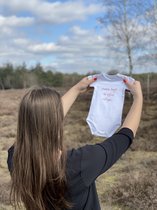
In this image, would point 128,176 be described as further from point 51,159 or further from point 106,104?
point 51,159

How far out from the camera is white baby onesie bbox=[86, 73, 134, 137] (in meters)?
2.44

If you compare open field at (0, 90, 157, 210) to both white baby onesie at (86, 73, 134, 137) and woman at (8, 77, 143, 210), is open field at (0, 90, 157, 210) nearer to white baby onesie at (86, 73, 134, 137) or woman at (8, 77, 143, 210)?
white baby onesie at (86, 73, 134, 137)

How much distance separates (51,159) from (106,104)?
787 mm

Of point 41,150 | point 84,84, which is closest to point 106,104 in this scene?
point 84,84

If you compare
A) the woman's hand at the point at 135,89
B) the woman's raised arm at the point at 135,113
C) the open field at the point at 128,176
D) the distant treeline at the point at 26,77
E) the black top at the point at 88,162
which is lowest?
the distant treeline at the point at 26,77

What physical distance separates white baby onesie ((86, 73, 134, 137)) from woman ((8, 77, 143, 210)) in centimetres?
48

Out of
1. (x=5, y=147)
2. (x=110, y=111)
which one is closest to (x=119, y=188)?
(x=110, y=111)

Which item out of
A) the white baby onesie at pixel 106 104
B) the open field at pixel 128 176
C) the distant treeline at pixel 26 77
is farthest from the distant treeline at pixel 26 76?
the white baby onesie at pixel 106 104

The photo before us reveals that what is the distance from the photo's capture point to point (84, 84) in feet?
7.95

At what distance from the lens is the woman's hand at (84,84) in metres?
2.40

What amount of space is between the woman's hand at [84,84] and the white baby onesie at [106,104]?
0.04 m

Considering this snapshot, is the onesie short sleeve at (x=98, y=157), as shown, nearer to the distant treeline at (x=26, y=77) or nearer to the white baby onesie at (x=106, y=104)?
the white baby onesie at (x=106, y=104)

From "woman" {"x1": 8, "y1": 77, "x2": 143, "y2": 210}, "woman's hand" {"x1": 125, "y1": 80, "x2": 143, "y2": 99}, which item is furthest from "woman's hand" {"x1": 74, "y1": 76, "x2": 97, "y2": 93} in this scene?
"woman" {"x1": 8, "y1": 77, "x2": 143, "y2": 210}

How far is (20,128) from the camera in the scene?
1.83 metres
